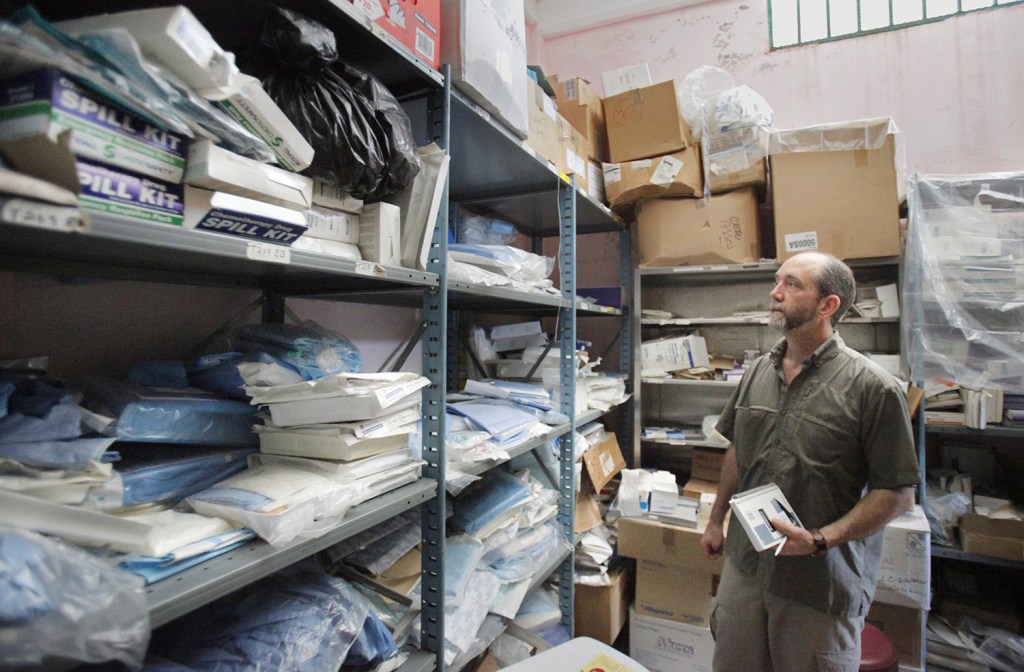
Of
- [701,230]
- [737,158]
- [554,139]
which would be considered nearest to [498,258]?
[554,139]

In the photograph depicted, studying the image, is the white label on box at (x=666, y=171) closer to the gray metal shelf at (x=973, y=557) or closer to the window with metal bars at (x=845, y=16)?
the window with metal bars at (x=845, y=16)

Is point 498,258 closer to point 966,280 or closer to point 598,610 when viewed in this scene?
point 598,610

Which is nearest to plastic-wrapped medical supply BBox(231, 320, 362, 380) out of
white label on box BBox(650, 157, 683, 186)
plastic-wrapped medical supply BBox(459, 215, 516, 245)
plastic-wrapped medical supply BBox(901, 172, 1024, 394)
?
plastic-wrapped medical supply BBox(459, 215, 516, 245)

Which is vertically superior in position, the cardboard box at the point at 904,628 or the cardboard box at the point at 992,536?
the cardboard box at the point at 992,536

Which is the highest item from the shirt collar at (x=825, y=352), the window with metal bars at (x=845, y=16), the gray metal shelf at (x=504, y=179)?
the window with metal bars at (x=845, y=16)

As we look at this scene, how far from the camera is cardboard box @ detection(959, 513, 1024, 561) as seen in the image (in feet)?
6.48

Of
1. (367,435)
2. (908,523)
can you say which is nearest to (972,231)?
(908,523)

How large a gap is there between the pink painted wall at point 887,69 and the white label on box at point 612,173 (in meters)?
0.94

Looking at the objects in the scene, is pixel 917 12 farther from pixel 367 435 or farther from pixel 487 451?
pixel 367 435

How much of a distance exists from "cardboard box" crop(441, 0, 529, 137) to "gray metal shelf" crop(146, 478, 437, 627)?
1021 mm

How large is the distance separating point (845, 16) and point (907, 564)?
279 cm

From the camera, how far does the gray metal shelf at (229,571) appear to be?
59 centimetres

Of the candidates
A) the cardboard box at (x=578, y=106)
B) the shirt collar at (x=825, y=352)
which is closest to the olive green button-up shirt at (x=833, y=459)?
the shirt collar at (x=825, y=352)

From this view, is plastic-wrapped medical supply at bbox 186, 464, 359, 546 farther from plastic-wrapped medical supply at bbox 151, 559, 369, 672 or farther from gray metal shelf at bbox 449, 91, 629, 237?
gray metal shelf at bbox 449, 91, 629, 237
